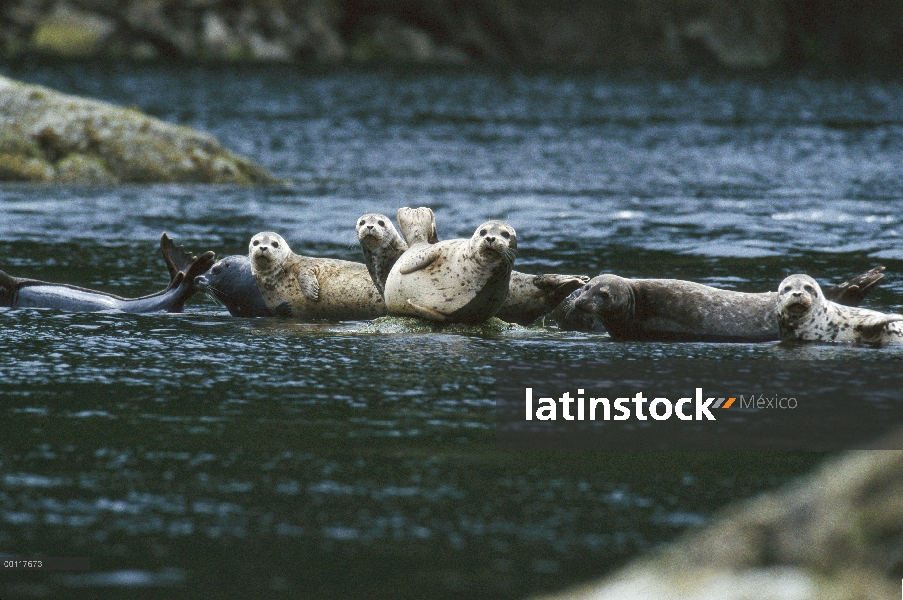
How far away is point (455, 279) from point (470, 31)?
60.9m

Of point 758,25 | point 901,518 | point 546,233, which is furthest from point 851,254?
point 758,25

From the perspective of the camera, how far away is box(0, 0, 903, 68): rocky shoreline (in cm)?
5931

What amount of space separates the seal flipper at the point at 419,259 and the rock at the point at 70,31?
52.0 metres

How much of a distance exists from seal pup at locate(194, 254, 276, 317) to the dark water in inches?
10.1

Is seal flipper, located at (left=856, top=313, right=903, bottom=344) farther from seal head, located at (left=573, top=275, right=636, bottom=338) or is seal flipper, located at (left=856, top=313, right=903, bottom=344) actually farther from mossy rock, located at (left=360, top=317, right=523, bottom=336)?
mossy rock, located at (left=360, top=317, right=523, bottom=336)

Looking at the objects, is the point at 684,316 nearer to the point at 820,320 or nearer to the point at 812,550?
the point at 820,320

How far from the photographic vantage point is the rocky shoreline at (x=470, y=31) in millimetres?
59312

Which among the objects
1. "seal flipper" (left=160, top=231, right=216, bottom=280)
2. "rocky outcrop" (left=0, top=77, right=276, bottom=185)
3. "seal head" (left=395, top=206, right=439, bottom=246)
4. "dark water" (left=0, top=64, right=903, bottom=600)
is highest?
"rocky outcrop" (left=0, top=77, right=276, bottom=185)

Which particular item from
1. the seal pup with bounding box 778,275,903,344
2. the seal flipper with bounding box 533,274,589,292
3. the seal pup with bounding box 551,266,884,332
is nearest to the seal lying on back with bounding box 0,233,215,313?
the seal flipper with bounding box 533,274,589,292

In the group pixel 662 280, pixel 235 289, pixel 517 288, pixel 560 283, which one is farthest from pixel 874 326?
pixel 235 289

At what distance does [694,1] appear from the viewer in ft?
242

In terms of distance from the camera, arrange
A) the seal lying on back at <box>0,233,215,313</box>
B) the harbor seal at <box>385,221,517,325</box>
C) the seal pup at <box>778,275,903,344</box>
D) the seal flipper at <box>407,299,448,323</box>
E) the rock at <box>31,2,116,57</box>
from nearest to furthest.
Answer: the seal pup at <box>778,275,903,344</box>, the harbor seal at <box>385,221,517,325</box>, the seal flipper at <box>407,299,448,323</box>, the seal lying on back at <box>0,233,215,313</box>, the rock at <box>31,2,116,57</box>

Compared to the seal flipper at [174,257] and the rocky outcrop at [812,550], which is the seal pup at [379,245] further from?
the rocky outcrop at [812,550]

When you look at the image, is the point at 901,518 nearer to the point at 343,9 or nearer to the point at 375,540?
the point at 375,540
